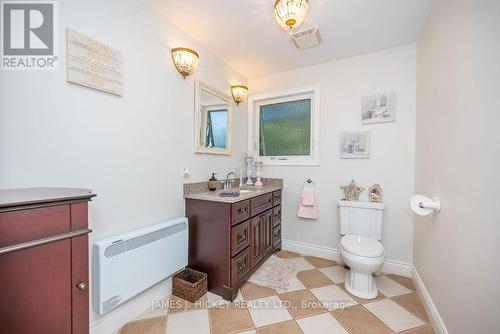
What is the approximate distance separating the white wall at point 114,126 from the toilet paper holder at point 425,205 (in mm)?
1851

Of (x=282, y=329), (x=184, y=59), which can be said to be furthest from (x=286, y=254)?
(x=184, y=59)

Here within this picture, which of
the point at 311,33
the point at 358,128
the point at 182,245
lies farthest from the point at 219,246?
the point at 311,33

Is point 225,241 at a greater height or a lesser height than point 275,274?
greater

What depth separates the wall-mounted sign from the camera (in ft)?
3.80

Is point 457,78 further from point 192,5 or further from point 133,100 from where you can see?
point 133,100

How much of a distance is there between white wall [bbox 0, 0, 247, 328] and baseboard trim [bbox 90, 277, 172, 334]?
54cm

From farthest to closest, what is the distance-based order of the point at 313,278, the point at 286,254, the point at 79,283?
the point at 286,254 < the point at 313,278 < the point at 79,283

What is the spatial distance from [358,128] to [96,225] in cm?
255

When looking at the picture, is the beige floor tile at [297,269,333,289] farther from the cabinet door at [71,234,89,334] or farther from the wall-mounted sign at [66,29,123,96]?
the wall-mounted sign at [66,29,123,96]

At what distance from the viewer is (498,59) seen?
0.86m

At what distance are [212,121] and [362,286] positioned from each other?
2.15 metres

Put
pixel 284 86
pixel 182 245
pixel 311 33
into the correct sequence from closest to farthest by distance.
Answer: pixel 182 245
pixel 311 33
pixel 284 86

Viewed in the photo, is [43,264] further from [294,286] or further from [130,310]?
[294,286]

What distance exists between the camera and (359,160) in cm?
225
